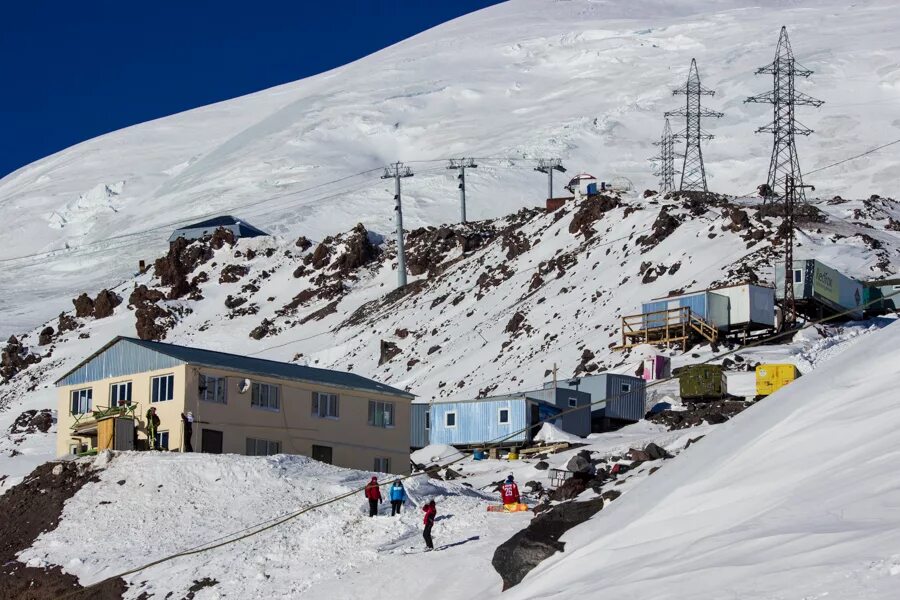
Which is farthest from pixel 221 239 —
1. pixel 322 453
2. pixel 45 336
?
pixel 322 453

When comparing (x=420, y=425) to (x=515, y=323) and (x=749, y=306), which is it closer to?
(x=749, y=306)

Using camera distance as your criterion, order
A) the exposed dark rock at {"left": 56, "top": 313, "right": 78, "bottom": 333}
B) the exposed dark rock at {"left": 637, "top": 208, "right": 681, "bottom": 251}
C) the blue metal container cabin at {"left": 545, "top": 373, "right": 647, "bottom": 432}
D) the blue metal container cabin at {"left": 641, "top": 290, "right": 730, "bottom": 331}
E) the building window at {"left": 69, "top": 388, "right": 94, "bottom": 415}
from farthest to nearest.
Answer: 1. the exposed dark rock at {"left": 56, "top": 313, "right": 78, "bottom": 333}
2. the exposed dark rock at {"left": 637, "top": 208, "right": 681, "bottom": 251}
3. the blue metal container cabin at {"left": 641, "top": 290, "right": 730, "bottom": 331}
4. the blue metal container cabin at {"left": 545, "top": 373, "right": 647, "bottom": 432}
5. the building window at {"left": 69, "top": 388, "right": 94, "bottom": 415}

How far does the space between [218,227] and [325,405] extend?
72.9 metres

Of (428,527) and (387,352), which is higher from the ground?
(387,352)

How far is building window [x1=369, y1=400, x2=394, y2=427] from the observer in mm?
46000

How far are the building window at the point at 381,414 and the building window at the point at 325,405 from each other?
1553 mm

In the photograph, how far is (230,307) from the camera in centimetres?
10075

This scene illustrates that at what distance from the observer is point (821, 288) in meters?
61.2

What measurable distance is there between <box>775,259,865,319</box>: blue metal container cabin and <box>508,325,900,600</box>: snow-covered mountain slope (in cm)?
3480

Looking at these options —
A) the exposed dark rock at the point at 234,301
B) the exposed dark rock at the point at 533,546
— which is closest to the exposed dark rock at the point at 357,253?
the exposed dark rock at the point at 234,301

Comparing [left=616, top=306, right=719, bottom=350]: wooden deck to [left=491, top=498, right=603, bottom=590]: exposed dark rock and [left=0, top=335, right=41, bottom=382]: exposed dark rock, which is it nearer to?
[left=491, top=498, right=603, bottom=590]: exposed dark rock

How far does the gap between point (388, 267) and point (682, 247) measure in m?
32.0

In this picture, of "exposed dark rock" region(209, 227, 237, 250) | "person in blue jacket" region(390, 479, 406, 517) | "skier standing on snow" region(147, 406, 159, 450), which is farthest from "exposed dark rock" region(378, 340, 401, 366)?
"person in blue jacket" region(390, 479, 406, 517)

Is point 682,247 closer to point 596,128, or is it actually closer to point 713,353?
point 713,353
